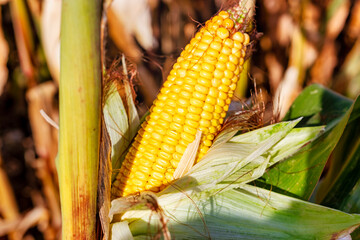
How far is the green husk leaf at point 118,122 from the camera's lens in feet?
2.68

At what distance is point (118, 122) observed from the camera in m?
0.85

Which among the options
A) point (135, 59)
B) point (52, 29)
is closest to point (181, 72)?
point (135, 59)

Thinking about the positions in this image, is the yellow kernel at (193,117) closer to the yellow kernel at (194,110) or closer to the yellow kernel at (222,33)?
the yellow kernel at (194,110)

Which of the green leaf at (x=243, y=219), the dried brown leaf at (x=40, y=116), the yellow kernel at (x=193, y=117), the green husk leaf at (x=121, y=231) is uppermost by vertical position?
the yellow kernel at (x=193, y=117)

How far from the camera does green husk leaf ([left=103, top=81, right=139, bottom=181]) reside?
818mm

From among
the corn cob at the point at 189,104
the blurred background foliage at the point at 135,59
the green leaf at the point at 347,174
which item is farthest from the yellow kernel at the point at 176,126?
the blurred background foliage at the point at 135,59

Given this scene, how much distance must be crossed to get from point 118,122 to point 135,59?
2.63ft

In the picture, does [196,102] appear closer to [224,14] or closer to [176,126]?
[176,126]

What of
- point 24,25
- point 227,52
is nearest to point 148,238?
point 227,52

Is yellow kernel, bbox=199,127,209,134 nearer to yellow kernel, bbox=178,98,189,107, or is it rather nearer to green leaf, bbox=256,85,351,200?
yellow kernel, bbox=178,98,189,107

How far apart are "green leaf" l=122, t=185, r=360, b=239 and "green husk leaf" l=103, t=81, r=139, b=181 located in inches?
6.4

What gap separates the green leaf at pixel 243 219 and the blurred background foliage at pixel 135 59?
868 mm

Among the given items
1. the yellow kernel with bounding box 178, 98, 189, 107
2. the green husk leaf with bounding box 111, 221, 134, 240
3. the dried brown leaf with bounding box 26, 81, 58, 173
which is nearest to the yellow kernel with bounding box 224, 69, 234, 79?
the yellow kernel with bounding box 178, 98, 189, 107

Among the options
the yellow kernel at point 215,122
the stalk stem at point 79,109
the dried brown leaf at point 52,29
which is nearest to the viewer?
the stalk stem at point 79,109
